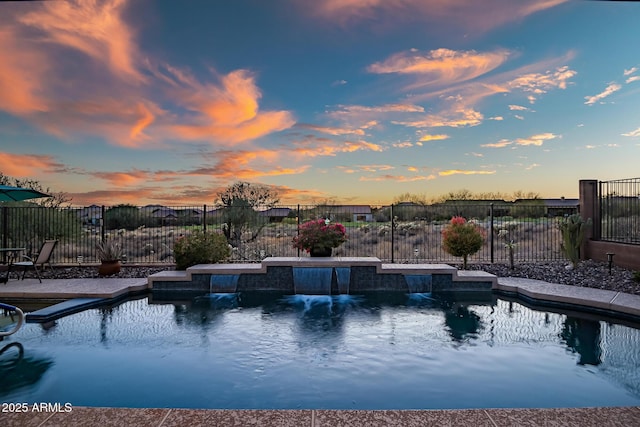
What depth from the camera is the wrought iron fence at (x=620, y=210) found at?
402 inches

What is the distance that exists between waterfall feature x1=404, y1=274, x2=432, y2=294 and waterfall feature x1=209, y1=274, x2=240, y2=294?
12.6ft

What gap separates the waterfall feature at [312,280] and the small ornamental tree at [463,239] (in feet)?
11.2

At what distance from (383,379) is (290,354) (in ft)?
4.04

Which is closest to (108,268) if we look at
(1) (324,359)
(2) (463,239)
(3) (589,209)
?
(1) (324,359)

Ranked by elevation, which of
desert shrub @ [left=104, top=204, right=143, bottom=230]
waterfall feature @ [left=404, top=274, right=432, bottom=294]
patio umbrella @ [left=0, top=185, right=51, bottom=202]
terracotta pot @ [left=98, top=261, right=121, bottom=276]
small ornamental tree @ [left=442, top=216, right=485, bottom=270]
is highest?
patio umbrella @ [left=0, top=185, right=51, bottom=202]

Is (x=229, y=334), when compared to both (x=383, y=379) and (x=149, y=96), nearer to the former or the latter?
(x=383, y=379)

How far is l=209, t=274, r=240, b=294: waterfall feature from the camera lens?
847 cm

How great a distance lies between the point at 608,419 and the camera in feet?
8.73

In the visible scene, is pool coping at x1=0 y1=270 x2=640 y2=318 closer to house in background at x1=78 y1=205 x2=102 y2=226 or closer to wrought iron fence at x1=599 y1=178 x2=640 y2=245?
house in background at x1=78 y1=205 x2=102 y2=226

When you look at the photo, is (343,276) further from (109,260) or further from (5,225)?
(5,225)

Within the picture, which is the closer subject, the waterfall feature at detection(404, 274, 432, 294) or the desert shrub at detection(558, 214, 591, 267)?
the waterfall feature at detection(404, 274, 432, 294)

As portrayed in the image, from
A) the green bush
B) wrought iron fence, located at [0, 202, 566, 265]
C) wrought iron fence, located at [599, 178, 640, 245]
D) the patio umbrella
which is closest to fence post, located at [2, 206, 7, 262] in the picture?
wrought iron fence, located at [0, 202, 566, 265]

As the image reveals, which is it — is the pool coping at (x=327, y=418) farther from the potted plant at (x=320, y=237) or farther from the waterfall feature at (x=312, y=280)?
the potted plant at (x=320, y=237)

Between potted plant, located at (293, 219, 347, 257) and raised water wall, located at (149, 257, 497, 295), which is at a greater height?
potted plant, located at (293, 219, 347, 257)
